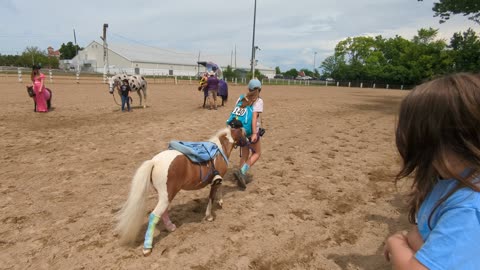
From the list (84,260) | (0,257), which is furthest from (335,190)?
(0,257)

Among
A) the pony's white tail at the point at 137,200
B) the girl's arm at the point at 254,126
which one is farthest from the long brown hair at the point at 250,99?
the pony's white tail at the point at 137,200

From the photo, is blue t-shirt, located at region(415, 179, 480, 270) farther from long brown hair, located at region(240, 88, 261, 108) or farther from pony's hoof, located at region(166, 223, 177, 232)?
long brown hair, located at region(240, 88, 261, 108)

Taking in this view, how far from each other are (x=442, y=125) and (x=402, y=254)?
1.49 feet

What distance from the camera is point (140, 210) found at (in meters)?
2.88

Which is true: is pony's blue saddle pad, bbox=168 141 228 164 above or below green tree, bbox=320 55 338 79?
below

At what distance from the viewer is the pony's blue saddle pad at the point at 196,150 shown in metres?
3.11

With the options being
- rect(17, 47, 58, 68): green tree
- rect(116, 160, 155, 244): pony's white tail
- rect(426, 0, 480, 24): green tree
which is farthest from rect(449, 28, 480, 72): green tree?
rect(17, 47, 58, 68): green tree

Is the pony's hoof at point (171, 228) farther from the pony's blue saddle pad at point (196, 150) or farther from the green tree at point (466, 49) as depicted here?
the green tree at point (466, 49)

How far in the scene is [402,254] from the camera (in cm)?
103

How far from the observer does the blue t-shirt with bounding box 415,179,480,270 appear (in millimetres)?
849

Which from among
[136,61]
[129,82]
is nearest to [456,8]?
[129,82]

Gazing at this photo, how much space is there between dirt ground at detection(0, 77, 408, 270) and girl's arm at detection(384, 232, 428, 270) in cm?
189

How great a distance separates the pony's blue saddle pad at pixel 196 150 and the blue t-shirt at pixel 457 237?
2438 millimetres

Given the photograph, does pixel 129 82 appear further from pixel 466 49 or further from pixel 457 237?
pixel 466 49
